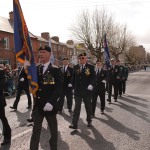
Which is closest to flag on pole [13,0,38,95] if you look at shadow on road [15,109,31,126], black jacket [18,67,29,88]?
shadow on road [15,109,31,126]

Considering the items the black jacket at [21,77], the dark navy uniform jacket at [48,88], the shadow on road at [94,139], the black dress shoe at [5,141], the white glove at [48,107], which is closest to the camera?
the white glove at [48,107]

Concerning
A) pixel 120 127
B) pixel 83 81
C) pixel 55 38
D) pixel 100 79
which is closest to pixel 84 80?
pixel 83 81

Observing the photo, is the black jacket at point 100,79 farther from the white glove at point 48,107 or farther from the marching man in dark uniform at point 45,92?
the white glove at point 48,107

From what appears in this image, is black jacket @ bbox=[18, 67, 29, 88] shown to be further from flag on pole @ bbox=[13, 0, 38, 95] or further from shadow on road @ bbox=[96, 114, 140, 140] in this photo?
flag on pole @ bbox=[13, 0, 38, 95]

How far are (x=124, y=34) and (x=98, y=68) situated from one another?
1865 inches

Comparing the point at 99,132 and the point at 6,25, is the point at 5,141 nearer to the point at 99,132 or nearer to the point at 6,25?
the point at 99,132

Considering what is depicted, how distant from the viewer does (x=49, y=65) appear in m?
4.47

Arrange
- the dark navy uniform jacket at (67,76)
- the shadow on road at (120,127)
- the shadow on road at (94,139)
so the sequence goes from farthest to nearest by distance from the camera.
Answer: the dark navy uniform jacket at (67,76), the shadow on road at (120,127), the shadow on road at (94,139)

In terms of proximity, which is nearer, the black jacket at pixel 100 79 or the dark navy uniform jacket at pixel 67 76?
the black jacket at pixel 100 79

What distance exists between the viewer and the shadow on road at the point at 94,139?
5336mm

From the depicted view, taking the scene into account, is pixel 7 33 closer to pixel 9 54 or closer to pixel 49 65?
pixel 9 54

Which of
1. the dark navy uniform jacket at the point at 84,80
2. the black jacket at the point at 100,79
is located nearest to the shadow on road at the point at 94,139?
the dark navy uniform jacket at the point at 84,80

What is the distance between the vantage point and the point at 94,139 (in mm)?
5859

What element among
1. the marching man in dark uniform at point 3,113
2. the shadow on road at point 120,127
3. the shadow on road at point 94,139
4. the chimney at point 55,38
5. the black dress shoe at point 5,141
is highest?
the chimney at point 55,38
